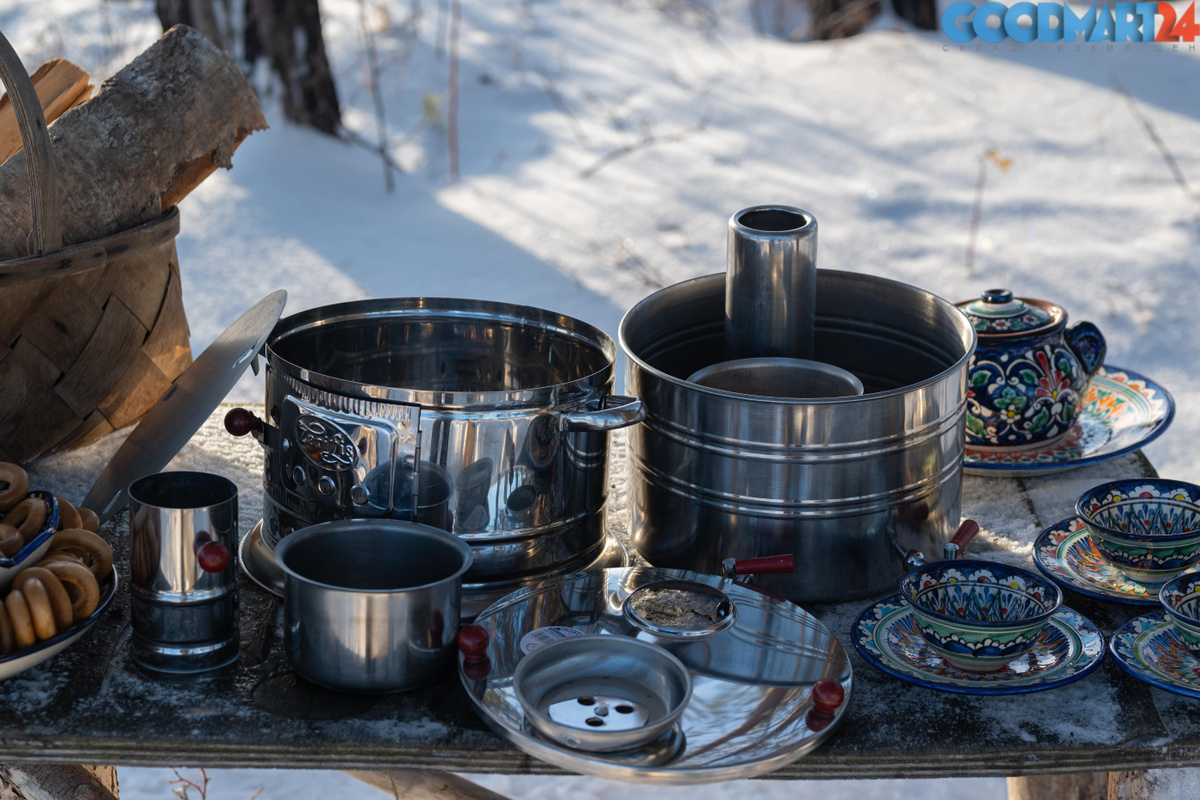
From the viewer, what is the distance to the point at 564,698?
1091 mm

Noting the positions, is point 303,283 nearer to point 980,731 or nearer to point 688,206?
point 688,206

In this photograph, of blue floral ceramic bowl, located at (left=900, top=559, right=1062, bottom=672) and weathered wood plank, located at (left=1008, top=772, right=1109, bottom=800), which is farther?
weathered wood plank, located at (left=1008, top=772, right=1109, bottom=800)

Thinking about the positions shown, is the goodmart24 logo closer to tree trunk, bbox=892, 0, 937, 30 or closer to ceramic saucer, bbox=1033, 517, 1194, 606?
tree trunk, bbox=892, 0, 937, 30

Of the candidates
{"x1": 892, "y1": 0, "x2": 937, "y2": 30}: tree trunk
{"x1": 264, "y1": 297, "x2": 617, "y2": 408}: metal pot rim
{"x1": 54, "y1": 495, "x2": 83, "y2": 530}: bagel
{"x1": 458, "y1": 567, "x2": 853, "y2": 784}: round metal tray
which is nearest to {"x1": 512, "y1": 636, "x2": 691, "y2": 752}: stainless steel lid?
{"x1": 458, "y1": 567, "x2": 853, "y2": 784}: round metal tray

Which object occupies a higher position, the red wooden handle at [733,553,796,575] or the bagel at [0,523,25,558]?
the bagel at [0,523,25,558]

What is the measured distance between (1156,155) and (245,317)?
380 centimetres

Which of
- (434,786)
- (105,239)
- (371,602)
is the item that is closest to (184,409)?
(105,239)

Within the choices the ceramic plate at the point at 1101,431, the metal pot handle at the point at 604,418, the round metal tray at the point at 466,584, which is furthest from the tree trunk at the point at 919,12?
the metal pot handle at the point at 604,418

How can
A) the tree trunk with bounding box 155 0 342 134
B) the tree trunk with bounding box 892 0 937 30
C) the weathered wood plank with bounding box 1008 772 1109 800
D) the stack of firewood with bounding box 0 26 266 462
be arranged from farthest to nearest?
the tree trunk with bounding box 892 0 937 30 < the tree trunk with bounding box 155 0 342 134 < the weathered wood plank with bounding box 1008 772 1109 800 < the stack of firewood with bounding box 0 26 266 462

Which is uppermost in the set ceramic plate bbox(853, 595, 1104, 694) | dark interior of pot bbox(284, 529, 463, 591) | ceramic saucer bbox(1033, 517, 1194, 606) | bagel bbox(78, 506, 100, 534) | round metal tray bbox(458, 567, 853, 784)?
dark interior of pot bbox(284, 529, 463, 591)

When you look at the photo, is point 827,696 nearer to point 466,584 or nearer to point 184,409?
point 466,584

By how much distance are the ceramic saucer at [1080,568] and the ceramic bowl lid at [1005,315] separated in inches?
11.6

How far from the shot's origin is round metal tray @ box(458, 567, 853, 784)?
1007 millimetres

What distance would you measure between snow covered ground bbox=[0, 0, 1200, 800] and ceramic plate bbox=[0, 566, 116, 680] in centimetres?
149
